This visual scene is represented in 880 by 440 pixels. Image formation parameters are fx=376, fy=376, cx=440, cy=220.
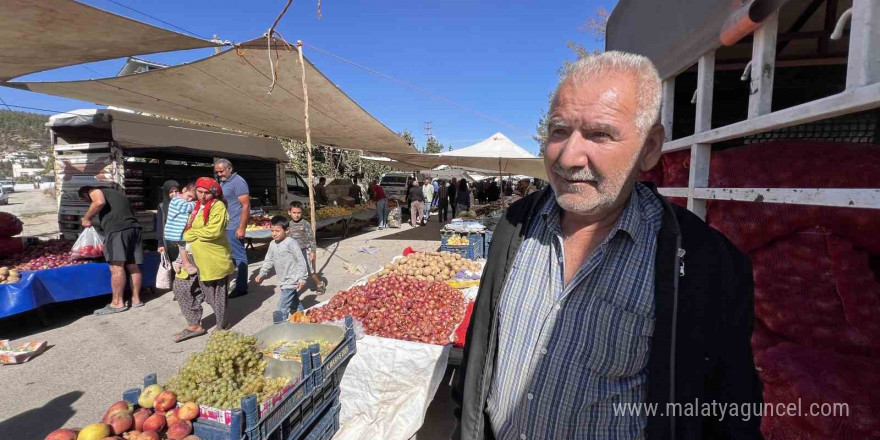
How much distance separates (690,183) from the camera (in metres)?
2.08

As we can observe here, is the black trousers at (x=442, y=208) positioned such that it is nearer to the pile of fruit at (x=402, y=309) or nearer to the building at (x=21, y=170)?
the pile of fruit at (x=402, y=309)

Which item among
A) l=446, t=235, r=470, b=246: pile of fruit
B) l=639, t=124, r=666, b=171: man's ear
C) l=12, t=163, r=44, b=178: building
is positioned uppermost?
l=12, t=163, r=44, b=178: building

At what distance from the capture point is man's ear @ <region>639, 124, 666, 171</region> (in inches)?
48.1

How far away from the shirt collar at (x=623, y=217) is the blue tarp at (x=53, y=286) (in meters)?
6.20

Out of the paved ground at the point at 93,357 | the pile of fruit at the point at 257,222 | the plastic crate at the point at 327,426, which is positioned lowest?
the paved ground at the point at 93,357

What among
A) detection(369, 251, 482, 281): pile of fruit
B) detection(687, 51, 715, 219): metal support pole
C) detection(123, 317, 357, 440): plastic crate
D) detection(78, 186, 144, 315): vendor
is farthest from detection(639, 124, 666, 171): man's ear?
detection(78, 186, 144, 315): vendor

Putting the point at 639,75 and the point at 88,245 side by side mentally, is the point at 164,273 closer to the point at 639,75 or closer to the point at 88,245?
the point at 88,245

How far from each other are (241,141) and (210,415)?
973 cm

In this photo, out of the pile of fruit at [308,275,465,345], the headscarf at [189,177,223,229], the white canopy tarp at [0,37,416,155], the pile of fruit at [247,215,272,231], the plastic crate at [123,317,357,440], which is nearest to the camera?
the plastic crate at [123,317,357,440]

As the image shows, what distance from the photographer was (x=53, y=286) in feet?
16.0

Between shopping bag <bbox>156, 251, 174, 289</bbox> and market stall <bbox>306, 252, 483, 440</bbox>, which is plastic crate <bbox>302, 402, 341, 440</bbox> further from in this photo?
shopping bag <bbox>156, 251, 174, 289</bbox>

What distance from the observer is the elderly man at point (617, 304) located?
108cm

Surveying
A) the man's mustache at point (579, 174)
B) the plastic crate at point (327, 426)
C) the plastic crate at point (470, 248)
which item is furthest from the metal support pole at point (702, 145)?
the plastic crate at point (470, 248)

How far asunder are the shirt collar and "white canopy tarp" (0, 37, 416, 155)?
5.29 meters
